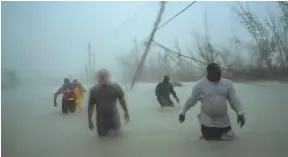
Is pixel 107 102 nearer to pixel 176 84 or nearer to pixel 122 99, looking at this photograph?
pixel 122 99

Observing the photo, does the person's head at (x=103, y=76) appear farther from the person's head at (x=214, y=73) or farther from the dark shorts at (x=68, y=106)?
the person's head at (x=214, y=73)

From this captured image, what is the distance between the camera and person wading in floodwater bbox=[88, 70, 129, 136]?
10.9ft

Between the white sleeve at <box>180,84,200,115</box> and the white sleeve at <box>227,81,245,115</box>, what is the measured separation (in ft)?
0.72

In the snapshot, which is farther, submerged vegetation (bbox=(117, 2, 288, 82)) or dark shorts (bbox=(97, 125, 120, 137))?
submerged vegetation (bbox=(117, 2, 288, 82))

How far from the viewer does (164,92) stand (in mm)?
3418

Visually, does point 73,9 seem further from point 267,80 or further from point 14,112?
point 267,80

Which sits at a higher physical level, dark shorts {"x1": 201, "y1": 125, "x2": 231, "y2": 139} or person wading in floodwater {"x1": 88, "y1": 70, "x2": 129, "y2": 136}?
person wading in floodwater {"x1": 88, "y1": 70, "x2": 129, "y2": 136}

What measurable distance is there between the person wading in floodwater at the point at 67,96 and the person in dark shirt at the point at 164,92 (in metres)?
0.61

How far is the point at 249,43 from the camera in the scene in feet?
11.3

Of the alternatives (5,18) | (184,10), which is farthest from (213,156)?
(5,18)

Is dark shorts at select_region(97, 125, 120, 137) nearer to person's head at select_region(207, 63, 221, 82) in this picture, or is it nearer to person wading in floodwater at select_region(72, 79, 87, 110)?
person wading in floodwater at select_region(72, 79, 87, 110)

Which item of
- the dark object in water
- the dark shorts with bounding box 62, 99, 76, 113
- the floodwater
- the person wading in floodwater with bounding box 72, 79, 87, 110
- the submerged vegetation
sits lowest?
the floodwater

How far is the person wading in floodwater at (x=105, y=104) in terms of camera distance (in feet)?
10.9

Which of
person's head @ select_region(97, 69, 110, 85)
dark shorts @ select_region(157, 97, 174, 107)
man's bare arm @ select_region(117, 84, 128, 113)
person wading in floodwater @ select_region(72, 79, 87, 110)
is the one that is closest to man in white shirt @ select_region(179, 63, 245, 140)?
dark shorts @ select_region(157, 97, 174, 107)
